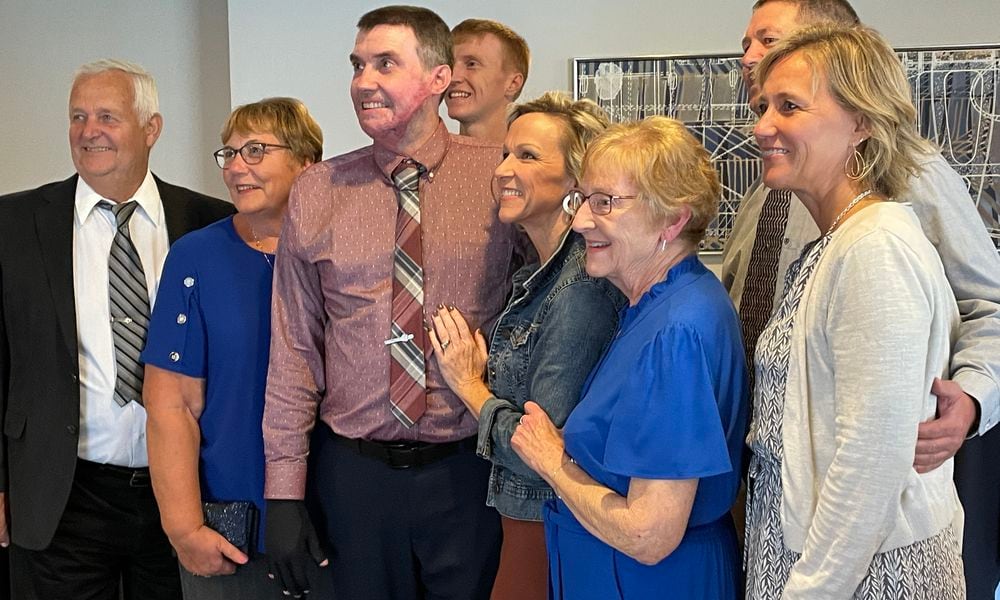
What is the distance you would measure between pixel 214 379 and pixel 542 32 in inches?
95.7

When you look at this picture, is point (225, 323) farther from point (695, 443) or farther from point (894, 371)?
point (894, 371)

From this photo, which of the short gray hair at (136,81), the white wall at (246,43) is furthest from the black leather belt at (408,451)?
the white wall at (246,43)

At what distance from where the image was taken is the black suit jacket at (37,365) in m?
2.46

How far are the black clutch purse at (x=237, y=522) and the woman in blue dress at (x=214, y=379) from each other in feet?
0.06

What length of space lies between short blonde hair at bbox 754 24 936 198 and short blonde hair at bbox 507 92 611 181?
0.50 metres

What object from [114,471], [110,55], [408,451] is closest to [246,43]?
[110,55]

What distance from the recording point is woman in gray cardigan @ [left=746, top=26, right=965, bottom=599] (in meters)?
1.38

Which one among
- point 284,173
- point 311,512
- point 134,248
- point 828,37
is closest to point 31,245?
point 134,248

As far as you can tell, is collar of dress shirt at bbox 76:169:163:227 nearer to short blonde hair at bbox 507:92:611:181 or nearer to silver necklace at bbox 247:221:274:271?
silver necklace at bbox 247:221:274:271

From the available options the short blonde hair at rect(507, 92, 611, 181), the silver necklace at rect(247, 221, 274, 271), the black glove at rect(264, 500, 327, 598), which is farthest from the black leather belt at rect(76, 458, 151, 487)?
the short blonde hair at rect(507, 92, 611, 181)

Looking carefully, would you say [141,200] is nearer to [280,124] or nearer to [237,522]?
[280,124]

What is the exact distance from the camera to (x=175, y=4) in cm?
439

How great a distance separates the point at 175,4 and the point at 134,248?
225 centimetres

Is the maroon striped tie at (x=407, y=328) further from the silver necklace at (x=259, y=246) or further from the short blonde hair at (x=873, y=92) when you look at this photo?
the short blonde hair at (x=873, y=92)
